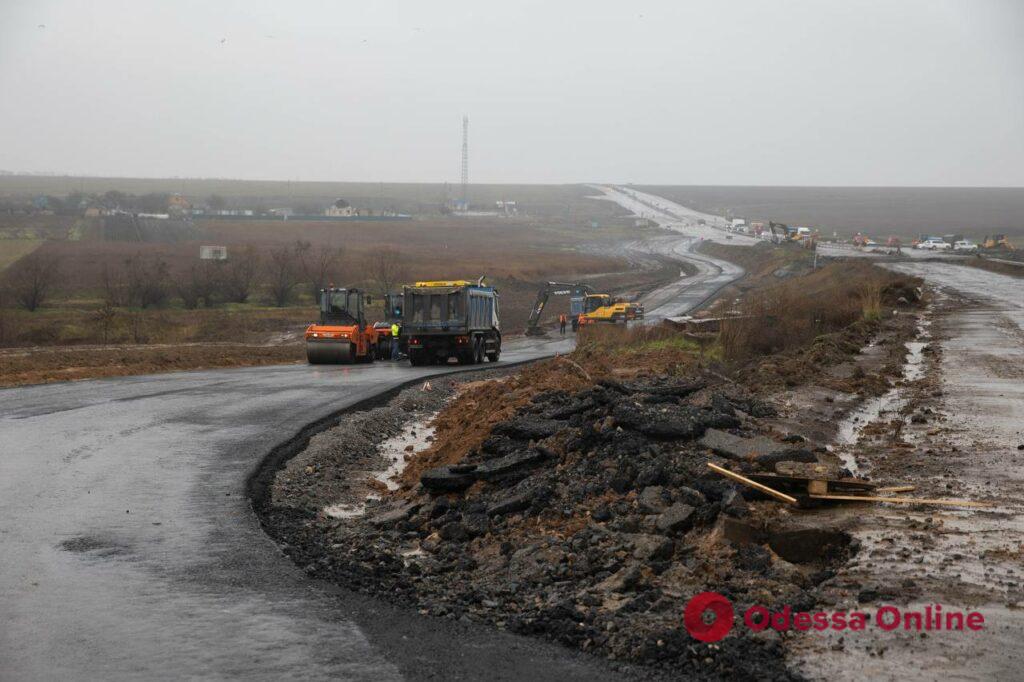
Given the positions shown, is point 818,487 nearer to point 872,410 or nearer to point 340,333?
point 872,410

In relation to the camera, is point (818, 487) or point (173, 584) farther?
point (818, 487)

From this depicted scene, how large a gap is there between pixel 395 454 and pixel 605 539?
10163 mm

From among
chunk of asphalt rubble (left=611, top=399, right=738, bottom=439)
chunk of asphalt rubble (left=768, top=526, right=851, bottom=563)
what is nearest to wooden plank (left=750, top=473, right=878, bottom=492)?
chunk of asphalt rubble (left=768, top=526, right=851, bottom=563)

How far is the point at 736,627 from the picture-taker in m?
8.02

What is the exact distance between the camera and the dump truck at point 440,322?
36031mm

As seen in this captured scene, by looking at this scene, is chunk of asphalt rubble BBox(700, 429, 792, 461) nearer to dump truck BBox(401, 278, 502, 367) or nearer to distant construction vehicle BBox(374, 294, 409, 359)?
dump truck BBox(401, 278, 502, 367)

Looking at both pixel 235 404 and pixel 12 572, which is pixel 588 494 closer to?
pixel 12 572

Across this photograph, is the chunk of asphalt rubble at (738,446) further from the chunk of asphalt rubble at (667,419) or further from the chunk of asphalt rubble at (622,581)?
the chunk of asphalt rubble at (622,581)


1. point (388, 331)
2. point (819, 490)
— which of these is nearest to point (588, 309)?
point (388, 331)

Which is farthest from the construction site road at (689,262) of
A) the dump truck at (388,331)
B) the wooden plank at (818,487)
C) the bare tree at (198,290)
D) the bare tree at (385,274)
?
the wooden plank at (818,487)

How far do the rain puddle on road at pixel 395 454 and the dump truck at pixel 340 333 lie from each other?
11632 mm

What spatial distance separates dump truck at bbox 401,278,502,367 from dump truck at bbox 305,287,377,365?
1.57 metres

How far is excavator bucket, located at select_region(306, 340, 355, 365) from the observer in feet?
119

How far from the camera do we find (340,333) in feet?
119
